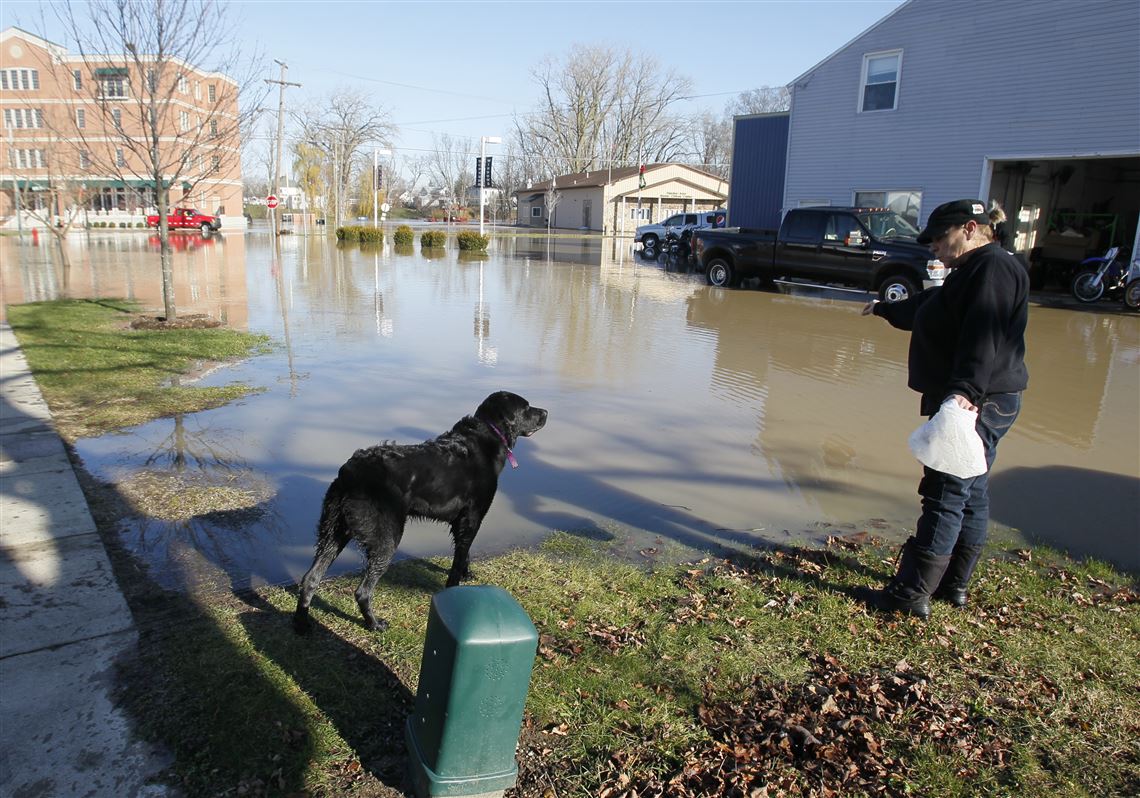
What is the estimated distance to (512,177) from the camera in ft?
298

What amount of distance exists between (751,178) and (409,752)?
26.0 metres

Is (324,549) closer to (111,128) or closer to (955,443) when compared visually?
(955,443)

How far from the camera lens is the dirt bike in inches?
658

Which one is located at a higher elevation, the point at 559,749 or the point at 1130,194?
the point at 1130,194

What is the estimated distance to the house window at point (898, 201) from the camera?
20.4 meters

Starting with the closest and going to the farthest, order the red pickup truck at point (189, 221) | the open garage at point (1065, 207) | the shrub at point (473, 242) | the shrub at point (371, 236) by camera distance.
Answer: the open garage at point (1065, 207)
the shrub at point (473, 242)
the shrub at point (371, 236)
the red pickup truck at point (189, 221)

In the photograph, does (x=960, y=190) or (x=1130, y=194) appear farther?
(x=1130, y=194)

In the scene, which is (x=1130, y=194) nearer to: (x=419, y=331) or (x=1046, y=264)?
(x=1046, y=264)

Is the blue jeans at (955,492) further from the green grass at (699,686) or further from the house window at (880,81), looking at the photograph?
the house window at (880,81)

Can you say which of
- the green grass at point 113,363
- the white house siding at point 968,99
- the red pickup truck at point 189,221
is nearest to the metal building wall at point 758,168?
the white house siding at point 968,99

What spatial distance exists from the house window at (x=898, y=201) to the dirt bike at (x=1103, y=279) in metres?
4.11

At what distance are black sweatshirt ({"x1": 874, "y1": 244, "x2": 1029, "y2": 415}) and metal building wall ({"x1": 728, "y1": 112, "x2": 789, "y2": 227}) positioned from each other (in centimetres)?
2259

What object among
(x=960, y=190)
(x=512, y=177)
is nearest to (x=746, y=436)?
(x=960, y=190)

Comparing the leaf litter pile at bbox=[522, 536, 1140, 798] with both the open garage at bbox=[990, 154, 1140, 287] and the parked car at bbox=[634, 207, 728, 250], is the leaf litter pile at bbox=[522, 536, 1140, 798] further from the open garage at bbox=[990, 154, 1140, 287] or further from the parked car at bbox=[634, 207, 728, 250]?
the parked car at bbox=[634, 207, 728, 250]
